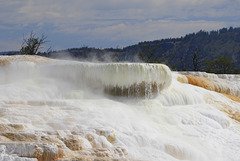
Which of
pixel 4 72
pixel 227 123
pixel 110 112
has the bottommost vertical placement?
pixel 227 123

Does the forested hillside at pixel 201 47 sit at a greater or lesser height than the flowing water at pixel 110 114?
greater

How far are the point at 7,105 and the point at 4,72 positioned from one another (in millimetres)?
2132

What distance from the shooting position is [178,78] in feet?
31.7

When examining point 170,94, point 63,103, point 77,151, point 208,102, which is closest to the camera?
point 77,151

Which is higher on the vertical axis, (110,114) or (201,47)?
(201,47)

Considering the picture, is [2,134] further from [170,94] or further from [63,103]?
[170,94]

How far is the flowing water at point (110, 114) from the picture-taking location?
3.79 metres

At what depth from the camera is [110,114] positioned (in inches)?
205

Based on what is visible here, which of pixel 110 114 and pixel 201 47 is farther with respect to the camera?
pixel 201 47

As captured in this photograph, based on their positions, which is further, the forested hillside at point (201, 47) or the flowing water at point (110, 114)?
the forested hillside at point (201, 47)

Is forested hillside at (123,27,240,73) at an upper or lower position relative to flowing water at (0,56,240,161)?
upper

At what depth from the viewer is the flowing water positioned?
3.79 m

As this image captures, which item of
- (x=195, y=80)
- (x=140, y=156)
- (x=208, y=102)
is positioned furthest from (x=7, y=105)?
(x=195, y=80)

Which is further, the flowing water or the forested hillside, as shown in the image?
the forested hillside
